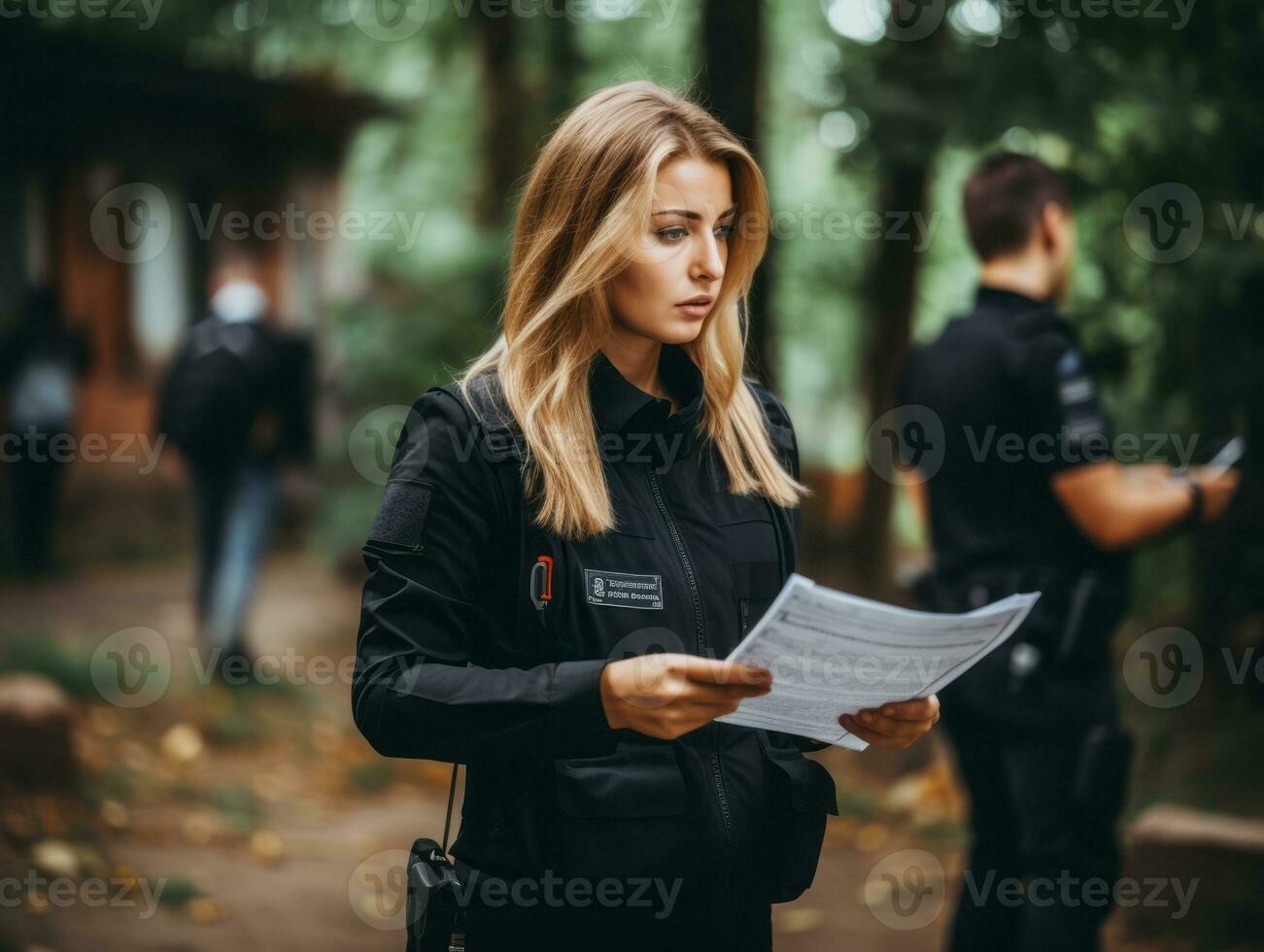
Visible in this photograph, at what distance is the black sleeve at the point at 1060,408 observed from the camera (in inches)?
128

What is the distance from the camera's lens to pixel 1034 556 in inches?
133

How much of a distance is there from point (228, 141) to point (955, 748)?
35.0ft

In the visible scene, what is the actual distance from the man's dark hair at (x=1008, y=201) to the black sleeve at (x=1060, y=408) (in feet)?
1.20

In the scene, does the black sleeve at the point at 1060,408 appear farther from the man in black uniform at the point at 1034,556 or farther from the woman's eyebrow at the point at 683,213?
the woman's eyebrow at the point at 683,213

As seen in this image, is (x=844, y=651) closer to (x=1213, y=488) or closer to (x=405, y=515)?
(x=405, y=515)

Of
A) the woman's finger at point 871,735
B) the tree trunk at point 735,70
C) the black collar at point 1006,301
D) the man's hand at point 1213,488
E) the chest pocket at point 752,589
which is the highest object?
the tree trunk at point 735,70

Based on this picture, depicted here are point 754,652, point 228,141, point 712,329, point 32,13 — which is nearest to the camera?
point 754,652

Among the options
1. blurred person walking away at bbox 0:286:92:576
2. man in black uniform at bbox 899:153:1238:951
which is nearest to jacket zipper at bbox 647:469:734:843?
man in black uniform at bbox 899:153:1238:951

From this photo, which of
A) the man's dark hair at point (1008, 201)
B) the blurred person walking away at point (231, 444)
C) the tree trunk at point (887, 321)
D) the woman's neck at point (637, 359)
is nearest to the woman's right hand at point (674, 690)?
the woman's neck at point (637, 359)

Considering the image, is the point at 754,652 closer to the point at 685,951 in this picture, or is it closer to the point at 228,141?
the point at 685,951

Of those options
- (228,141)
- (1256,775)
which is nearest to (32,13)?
(228,141)

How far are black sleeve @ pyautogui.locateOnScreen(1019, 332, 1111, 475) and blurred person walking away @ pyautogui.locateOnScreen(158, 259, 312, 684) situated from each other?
5.79 metres

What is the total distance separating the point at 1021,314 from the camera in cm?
342

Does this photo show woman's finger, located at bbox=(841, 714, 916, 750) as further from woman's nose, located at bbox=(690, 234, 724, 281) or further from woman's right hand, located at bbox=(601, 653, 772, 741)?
woman's nose, located at bbox=(690, 234, 724, 281)
